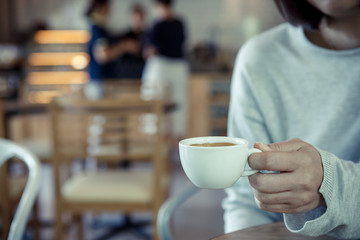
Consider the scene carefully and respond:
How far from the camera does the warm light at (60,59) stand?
5.97 meters

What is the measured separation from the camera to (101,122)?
2.64 meters

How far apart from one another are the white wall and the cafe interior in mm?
16

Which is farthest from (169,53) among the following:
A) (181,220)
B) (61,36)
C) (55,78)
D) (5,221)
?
(5,221)

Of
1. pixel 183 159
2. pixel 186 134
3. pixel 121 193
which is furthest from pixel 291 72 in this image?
pixel 186 134

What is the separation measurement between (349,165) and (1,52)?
6092 millimetres

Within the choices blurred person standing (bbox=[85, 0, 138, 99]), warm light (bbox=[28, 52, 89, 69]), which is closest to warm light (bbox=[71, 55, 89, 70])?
warm light (bbox=[28, 52, 89, 69])

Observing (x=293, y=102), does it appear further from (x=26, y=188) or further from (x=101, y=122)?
(x=101, y=122)

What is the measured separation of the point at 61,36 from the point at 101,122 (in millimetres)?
4006

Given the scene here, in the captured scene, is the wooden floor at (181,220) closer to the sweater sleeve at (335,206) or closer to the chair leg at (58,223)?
the chair leg at (58,223)

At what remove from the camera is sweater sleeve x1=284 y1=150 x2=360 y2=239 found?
49cm

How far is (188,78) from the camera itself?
15.4ft

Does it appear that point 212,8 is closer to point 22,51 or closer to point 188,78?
point 188,78

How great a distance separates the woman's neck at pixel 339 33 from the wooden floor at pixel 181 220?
5.51 ft

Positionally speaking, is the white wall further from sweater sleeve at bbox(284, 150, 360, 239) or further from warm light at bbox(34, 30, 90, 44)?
sweater sleeve at bbox(284, 150, 360, 239)
